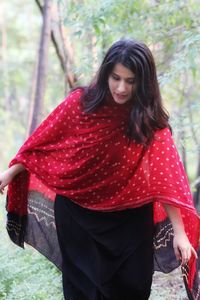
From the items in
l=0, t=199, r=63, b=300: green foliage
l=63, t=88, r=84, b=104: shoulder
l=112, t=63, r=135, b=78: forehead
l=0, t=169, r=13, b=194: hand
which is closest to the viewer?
l=112, t=63, r=135, b=78: forehead

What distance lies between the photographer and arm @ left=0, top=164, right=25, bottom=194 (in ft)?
9.61

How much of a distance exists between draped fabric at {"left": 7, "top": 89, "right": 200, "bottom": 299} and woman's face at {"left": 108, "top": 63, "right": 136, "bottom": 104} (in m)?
0.11

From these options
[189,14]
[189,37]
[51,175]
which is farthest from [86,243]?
[189,14]

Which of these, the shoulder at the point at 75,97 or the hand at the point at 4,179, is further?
the hand at the point at 4,179

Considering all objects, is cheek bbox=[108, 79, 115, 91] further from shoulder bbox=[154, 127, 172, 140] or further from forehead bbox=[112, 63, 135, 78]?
shoulder bbox=[154, 127, 172, 140]

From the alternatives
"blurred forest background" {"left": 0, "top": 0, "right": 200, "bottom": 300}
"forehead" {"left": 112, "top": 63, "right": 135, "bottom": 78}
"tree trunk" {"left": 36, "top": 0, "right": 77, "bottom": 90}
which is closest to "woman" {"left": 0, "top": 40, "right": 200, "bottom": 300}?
"forehead" {"left": 112, "top": 63, "right": 135, "bottom": 78}

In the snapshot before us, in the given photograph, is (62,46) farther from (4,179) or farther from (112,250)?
(112,250)

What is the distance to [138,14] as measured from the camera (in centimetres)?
490

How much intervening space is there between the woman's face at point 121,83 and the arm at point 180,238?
1.83 feet

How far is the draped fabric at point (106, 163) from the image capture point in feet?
8.64

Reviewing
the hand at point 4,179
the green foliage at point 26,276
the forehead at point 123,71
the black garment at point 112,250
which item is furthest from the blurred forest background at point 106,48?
the forehead at point 123,71

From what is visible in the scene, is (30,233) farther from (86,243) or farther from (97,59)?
(97,59)

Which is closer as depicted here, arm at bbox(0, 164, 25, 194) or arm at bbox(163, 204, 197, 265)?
arm at bbox(163, 204, 197, 265)

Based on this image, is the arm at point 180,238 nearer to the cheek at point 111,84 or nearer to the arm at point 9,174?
the cheek at point 111,84
